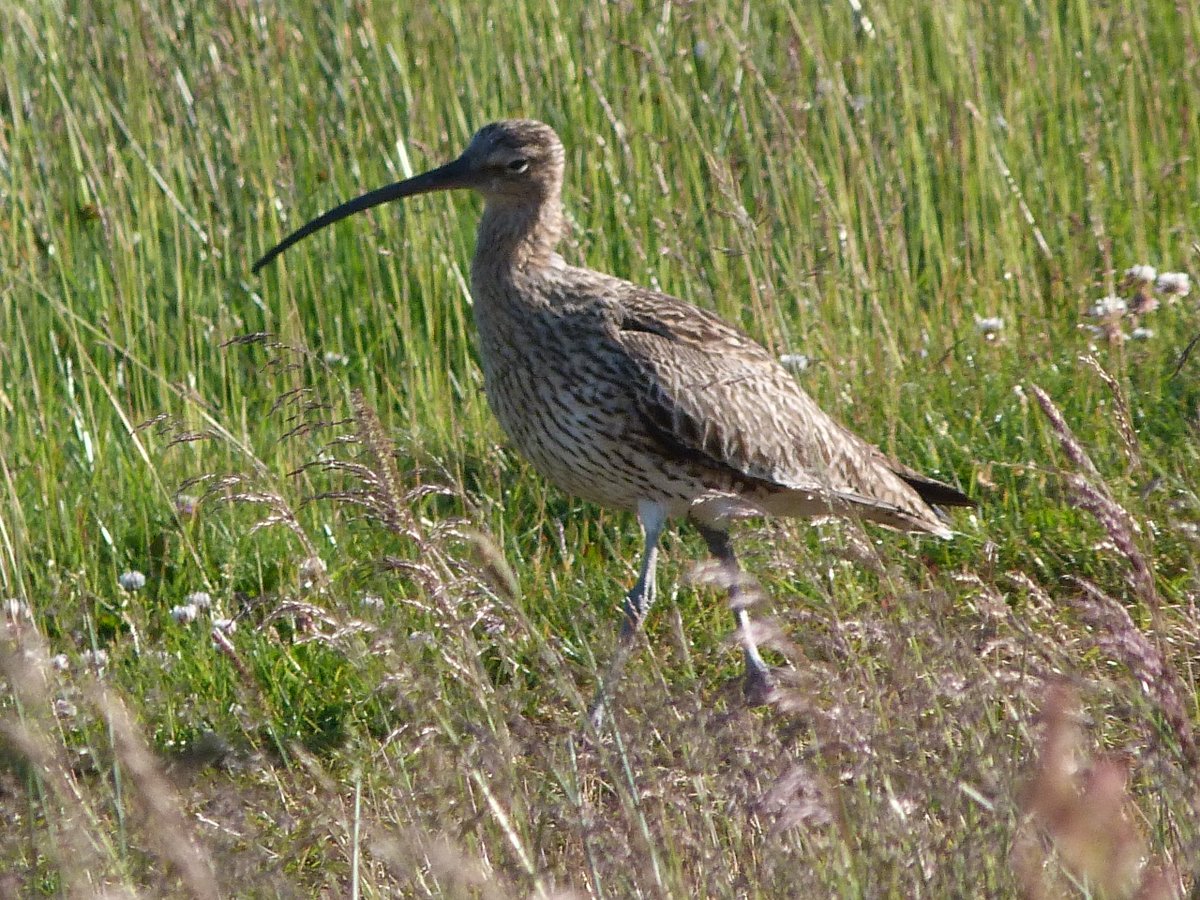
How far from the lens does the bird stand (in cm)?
458

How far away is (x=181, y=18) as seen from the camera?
670 centimetres

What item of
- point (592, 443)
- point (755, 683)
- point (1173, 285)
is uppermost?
point (592, 443)

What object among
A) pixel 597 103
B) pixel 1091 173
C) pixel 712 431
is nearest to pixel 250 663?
pixel 712 431

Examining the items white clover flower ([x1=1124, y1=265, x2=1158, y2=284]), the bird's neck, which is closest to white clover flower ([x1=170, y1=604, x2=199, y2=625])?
the bird's neck

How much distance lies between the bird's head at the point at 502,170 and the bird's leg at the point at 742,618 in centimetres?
111

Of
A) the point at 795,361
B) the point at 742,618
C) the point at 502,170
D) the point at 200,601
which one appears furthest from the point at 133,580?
the point at 795,361

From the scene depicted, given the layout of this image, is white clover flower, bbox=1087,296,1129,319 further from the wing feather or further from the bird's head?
the bird's head

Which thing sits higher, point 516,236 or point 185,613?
point 516,236

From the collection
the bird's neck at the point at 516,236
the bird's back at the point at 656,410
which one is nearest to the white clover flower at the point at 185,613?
the bird's back at the point at 656,410

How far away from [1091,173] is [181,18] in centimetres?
349

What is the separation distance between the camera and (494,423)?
5527 mm

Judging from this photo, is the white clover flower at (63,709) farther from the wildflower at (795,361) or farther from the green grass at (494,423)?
the wildflower at (795,361)

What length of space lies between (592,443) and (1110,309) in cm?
182

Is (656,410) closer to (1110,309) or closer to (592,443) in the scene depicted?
(592,443)
